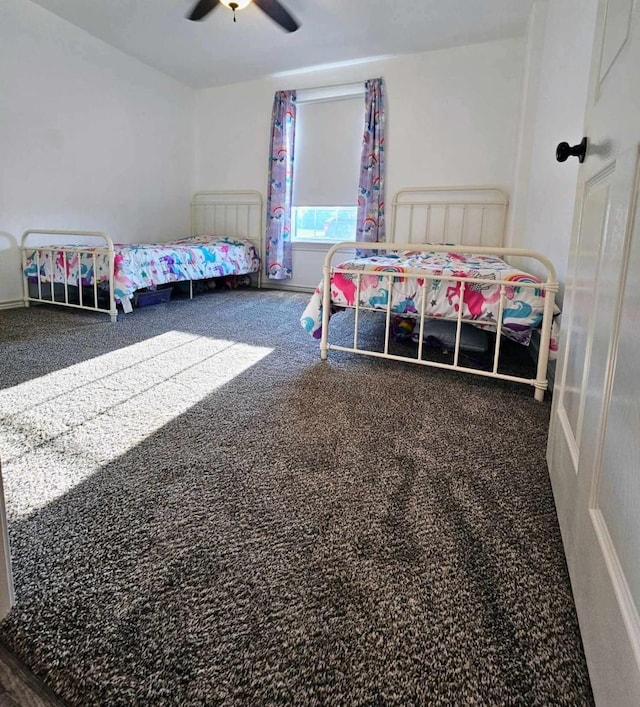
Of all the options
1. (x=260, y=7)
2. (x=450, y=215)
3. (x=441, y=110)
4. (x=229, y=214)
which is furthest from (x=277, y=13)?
(x=229, y=214)

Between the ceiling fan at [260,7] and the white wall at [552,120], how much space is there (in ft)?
5.62

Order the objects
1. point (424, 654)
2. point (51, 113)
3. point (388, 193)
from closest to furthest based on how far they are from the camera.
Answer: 1. point (424, 654)
2. point (51, 113)
3. point (388, 193)

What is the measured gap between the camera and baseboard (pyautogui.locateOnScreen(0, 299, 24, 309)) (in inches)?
136

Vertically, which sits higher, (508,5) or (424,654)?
(508,5)

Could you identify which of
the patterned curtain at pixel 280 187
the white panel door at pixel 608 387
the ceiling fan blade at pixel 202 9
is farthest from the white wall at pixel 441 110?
the white panel door at pixel 608 387

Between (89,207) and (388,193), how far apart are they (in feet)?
8.97

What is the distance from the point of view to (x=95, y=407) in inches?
65.6

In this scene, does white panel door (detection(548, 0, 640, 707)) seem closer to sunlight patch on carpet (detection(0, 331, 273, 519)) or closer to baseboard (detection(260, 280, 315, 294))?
sunlight patch on carpet (detection(0, 331, 273, 519))

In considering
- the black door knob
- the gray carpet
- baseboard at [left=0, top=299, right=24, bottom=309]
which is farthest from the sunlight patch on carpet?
baseboard at [left=0, top=299, right=24, bottom=309]

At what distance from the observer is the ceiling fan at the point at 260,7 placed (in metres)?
2.78

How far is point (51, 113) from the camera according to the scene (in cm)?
353

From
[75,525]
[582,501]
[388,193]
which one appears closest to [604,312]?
[582,501]

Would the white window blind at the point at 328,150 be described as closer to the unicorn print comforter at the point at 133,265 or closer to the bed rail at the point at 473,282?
the unicorn print comforter at the point at 133,265

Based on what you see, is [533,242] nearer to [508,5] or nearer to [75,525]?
Result: [508,5]
